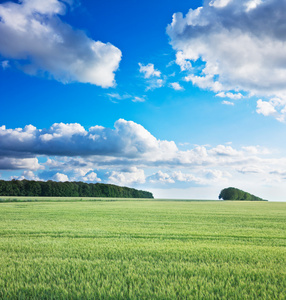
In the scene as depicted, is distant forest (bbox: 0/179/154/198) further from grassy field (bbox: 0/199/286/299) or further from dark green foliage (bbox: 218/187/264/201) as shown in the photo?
grassy field (bbox: 0/199/286/299)

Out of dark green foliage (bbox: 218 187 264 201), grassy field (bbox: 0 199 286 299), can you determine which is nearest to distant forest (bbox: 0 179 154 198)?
dark green foliage (bbox: 218 187 264 201)

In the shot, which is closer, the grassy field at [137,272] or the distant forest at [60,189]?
the grassy field at [137,272]

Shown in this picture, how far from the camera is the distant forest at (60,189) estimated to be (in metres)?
96.7

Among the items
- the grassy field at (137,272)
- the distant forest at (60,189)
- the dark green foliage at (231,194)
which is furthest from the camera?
the dark green foliage at (231,194)

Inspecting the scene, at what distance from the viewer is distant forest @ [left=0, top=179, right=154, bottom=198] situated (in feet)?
317

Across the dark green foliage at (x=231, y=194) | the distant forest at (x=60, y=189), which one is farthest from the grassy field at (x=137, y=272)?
the dark green foliage at (x=231, y=194)

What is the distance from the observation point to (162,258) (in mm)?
6883

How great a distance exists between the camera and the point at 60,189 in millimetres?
112500

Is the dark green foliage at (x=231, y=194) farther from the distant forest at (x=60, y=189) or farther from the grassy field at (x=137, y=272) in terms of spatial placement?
the grassy field at (x=137, y=272)

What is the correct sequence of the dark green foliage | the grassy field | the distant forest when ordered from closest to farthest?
1. the grassy field
2. the distant forest
3. the dark green foliage

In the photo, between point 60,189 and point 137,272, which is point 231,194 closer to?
point 60,189

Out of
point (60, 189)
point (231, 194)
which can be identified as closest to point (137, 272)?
point (60, 189)

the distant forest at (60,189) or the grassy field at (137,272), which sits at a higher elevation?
the grassy field at (137,272)

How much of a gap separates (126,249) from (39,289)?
3583 millimetres
